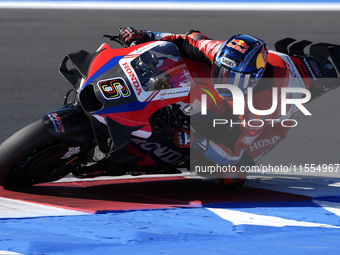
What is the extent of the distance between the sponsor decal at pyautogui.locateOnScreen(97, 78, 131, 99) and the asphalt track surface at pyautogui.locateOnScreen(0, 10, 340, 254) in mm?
690

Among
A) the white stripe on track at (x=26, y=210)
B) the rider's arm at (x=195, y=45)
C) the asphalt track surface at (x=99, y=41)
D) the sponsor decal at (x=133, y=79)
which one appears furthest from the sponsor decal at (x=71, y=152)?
the asphalt track surface at (x=99, y=41)

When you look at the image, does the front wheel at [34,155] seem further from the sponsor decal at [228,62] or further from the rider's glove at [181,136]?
the sponsor decal at [228,62]

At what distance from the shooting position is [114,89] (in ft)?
14.3

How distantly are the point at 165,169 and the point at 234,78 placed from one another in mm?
801

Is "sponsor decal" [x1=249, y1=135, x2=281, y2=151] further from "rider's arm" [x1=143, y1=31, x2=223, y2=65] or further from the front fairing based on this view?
the front fairing

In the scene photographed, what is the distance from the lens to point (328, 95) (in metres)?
8.38

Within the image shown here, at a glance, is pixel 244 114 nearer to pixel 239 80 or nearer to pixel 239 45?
pixel 239 80

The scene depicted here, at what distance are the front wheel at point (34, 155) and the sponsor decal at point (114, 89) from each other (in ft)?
1.32

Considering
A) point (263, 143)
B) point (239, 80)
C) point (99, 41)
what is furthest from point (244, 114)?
point (99, 41)

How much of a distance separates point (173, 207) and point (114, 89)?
828mm

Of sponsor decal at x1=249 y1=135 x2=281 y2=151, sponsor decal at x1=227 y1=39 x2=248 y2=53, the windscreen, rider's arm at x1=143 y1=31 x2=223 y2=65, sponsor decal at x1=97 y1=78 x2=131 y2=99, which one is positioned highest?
rider's arm at x1=143 y1=31 x2=223 y2=65

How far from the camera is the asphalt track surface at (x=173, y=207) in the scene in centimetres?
341

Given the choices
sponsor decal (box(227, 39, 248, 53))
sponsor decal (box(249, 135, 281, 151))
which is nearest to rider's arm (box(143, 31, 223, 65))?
sponsor decal (box(227, 39, 248, 53))

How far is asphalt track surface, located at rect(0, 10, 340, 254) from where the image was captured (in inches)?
134
